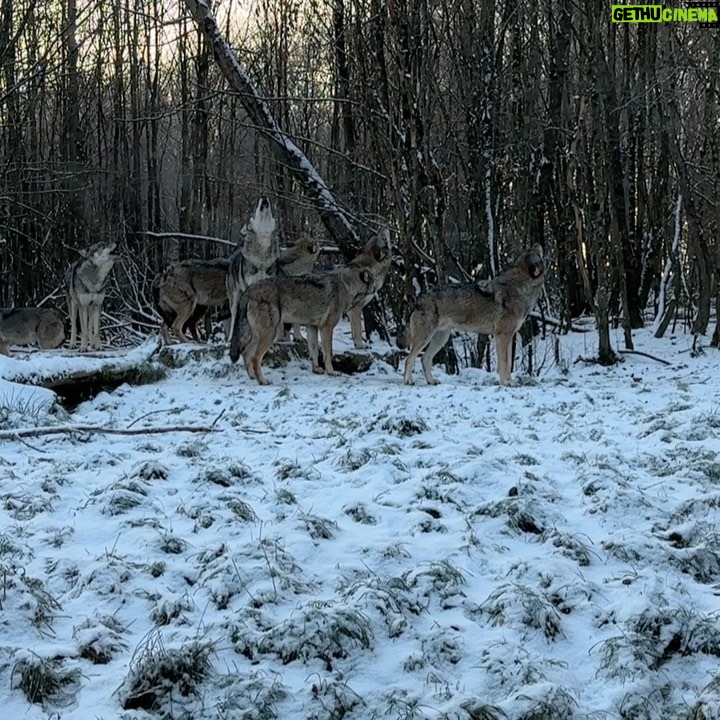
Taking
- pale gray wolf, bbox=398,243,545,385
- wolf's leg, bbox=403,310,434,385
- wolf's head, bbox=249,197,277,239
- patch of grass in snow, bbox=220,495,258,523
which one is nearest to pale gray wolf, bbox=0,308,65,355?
wolf's head, bbox=249,197,277,239

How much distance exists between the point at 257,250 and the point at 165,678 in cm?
943

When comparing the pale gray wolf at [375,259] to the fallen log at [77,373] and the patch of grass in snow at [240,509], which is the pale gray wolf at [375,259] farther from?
the patch of grass in snow at [240,509]

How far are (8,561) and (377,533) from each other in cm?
196

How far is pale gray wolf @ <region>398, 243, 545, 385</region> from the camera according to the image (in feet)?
36.5

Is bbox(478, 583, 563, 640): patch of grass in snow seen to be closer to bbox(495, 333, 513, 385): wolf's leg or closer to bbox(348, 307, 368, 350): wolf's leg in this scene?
bbox(495, 333, 513, 385): wolf's leg

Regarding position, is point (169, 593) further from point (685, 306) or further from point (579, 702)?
point (685, 306)

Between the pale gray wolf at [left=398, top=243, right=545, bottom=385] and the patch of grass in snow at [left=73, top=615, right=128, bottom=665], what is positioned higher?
the pale gray wolf at [left=398, top=243, right=545, bottom=385]

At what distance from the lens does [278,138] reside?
47.1ft

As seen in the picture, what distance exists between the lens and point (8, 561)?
173 inches

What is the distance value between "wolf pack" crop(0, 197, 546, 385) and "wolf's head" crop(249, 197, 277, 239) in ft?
0.05

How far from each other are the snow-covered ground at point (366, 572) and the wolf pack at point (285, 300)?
3531 mm

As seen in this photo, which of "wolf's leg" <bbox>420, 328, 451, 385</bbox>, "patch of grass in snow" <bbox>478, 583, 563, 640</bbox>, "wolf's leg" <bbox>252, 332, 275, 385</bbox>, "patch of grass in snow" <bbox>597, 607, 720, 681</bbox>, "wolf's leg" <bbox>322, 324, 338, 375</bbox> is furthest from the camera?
"wolf's leg" <bbox>322, 324, 338, 375</bbox>

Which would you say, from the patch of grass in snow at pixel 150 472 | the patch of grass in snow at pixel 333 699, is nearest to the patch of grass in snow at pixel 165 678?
the patch of grass in snow at pixel 333 699

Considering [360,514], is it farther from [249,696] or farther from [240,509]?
[249,696]
